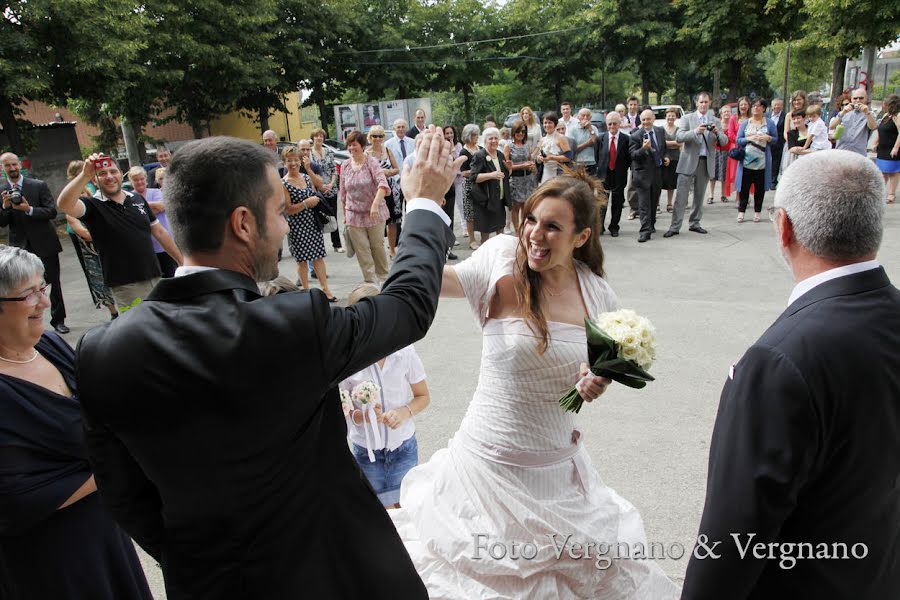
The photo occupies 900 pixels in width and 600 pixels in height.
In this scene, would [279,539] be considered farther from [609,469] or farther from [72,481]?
[609,469]

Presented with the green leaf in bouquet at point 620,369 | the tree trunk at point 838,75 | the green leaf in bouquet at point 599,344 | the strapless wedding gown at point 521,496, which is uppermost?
the tree trunk at point 838,75

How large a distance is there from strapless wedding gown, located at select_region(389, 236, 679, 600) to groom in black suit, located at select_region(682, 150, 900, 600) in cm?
117

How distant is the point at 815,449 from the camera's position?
1657 millimetres

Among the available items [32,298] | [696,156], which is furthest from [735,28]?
[32,298]

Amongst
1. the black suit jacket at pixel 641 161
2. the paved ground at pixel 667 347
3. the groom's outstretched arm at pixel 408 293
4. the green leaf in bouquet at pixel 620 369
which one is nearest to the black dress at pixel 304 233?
the paved ground at pixel 667 347

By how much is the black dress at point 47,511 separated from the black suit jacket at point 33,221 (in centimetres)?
627

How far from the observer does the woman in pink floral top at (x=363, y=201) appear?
8531mm

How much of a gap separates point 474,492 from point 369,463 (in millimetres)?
725

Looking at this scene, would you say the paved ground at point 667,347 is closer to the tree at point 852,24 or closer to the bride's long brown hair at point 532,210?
the bride's long brown hair at point 532,210

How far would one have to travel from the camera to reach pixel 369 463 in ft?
11.6

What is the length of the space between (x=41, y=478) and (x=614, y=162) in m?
10.2

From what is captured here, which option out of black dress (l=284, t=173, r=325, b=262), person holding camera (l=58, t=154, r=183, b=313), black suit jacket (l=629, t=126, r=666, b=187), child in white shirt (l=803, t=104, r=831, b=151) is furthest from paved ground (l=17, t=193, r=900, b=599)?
child in white shirt (l=803, t=104, r=831, b=151)

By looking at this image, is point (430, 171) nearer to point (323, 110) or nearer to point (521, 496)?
point (521, 496)

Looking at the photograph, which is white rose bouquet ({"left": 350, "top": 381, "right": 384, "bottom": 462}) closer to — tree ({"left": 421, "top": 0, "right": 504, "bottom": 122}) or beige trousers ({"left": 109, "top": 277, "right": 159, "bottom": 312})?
beige trousers ({"left": 109, "top": 277, "right": 159, "bottom": 312})
